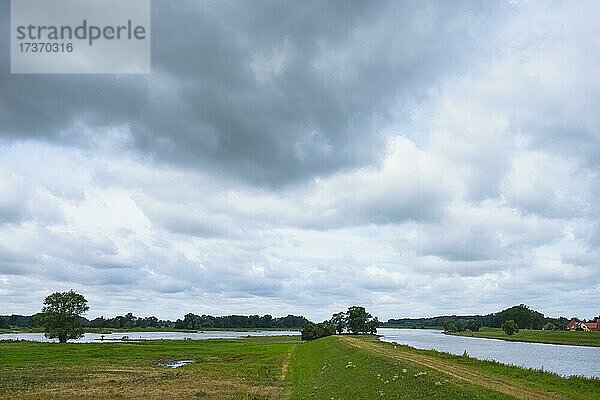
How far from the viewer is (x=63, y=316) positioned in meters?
134

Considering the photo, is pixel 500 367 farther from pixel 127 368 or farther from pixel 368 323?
pixel 368 323

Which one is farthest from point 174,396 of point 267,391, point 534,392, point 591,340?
point 591,340

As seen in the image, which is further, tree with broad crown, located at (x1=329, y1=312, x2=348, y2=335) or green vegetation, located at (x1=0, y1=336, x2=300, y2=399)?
tree with broad crown, located at (x1=329, y1=312, x2=348, y2=335)

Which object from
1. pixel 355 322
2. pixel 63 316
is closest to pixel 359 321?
pixel 355 322

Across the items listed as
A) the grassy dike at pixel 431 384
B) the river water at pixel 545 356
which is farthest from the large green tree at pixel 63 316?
the grassy dike at pixel 431 384

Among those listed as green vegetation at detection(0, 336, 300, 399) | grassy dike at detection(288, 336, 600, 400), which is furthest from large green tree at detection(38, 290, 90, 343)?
grassy dike at detection(288, 336, 600, 400)

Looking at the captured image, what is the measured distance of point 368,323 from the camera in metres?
184

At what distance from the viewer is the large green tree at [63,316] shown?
131625 mm

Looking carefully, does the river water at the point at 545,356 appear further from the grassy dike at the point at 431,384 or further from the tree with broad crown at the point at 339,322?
Answer: the tree with broad crown at the point at 339,322

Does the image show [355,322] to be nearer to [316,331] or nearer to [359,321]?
[359,321]

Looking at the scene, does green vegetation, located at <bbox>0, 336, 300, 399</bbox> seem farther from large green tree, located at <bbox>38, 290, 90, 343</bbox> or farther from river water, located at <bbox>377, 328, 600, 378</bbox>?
large green tree, located at <bbox>38, 290, 90, 343</bbox>

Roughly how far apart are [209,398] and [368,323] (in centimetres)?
15263

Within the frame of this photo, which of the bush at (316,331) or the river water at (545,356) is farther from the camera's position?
the bush at (316,331)

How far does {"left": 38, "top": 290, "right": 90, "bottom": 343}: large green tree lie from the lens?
132 m
